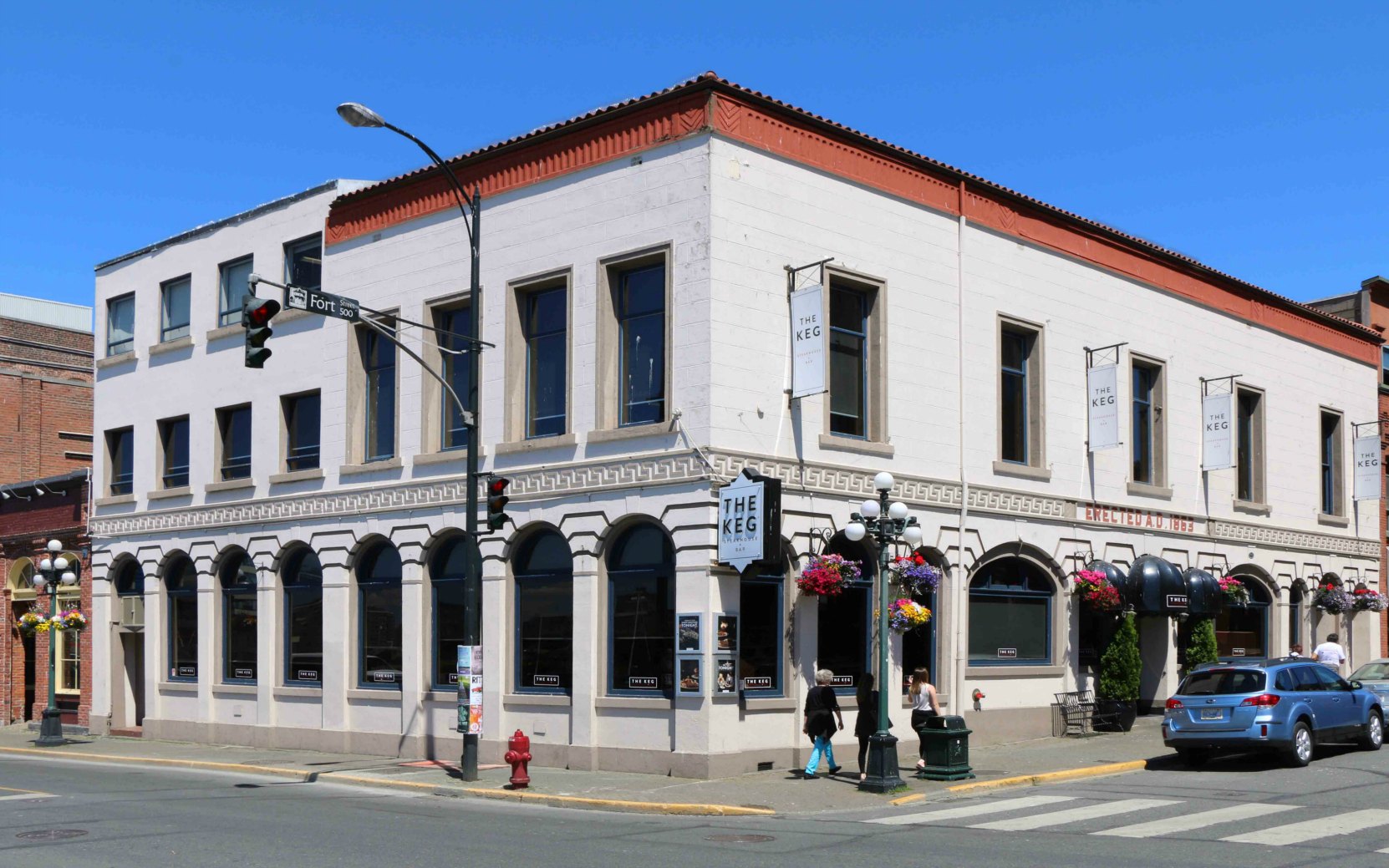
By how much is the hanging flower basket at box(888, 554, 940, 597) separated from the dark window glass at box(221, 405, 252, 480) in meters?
14.4

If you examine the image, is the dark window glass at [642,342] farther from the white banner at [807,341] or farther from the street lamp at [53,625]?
the street lamp at [53,625]

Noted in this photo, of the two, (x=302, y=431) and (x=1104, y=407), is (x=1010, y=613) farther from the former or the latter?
(x=302, y=431)

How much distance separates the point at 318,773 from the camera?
77.2 feet

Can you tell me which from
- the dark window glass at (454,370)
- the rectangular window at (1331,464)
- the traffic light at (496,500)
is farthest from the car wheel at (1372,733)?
the dark window glass at (454,370)

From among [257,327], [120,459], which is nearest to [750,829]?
[257,327]

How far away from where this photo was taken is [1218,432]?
31156 mm

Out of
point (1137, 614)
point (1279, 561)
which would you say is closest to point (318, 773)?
point (1137, 614)

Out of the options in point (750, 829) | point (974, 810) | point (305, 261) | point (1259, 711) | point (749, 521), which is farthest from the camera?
point (305, 261)

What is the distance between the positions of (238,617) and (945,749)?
53.9 ft

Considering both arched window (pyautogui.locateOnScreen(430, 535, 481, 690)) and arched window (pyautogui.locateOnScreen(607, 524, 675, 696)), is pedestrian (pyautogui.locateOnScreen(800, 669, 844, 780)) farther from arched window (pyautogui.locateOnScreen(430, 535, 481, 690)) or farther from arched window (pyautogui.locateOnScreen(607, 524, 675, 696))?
arched window (pyautogui.locateOnScreen(430, 535, 481, 690))

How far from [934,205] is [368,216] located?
423 inches

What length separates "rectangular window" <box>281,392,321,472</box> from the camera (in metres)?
29.0

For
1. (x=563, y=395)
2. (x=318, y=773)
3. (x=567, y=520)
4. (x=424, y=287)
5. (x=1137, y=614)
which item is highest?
(x=424, y=287)

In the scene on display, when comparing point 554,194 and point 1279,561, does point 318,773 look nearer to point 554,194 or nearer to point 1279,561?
A: point 554,194
